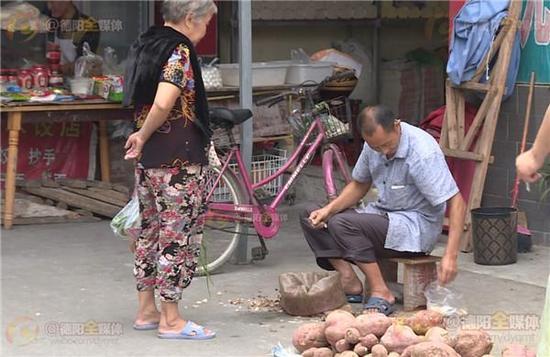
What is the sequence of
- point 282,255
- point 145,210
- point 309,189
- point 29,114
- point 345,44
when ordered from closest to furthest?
point 145,210 → point 282,255 → point 29,114 → point 309,189 → point 345,44

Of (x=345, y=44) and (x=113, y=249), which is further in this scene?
(x=345, y=44)

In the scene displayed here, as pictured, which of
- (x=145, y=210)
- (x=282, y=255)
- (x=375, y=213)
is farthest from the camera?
(x=282, y=255)

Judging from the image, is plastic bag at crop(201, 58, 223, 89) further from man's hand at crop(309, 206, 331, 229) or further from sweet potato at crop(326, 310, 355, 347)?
sweet potato at crop(326, 310, 355, 347)

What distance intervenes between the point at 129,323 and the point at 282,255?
186 cm

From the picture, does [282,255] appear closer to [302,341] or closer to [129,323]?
[129,323]

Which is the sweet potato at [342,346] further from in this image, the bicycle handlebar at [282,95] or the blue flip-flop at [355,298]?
the bicycle handlebar at [282,95]

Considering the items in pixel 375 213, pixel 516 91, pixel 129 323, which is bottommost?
pixel 129 323

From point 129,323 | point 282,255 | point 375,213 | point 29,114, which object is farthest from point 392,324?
point 29,114

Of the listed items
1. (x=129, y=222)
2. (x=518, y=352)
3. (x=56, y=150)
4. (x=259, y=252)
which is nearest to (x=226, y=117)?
(x=129, y=222)

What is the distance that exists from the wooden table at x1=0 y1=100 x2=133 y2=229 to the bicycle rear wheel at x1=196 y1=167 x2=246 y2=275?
5.48 feet

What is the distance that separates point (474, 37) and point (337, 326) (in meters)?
3.03

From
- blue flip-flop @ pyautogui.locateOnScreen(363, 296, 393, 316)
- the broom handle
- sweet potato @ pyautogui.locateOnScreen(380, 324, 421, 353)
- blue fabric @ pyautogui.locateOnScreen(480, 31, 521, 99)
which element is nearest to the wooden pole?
blue fabric @ pyautogui.locateOnScreen(480, 31, 521, 99)

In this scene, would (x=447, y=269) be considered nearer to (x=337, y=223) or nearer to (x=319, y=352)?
(x=337, y=223)

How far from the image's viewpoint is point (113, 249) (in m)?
7.86
